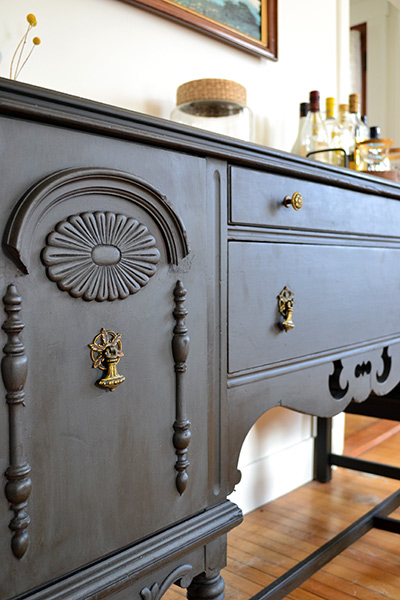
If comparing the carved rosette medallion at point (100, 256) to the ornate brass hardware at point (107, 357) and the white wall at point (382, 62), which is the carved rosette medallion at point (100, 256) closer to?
Answer: the ornate brass hardware at point (107, 357)

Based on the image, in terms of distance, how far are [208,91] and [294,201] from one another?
45 cm

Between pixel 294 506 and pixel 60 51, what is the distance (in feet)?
4.49

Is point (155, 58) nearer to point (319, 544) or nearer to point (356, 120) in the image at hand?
point (356, 120)

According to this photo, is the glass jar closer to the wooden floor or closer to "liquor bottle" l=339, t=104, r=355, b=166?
"liquor bottle" l=339, t=104, r=355, b=166

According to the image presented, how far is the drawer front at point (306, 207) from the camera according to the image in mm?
773

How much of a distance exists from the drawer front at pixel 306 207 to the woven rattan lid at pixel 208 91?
0.38m

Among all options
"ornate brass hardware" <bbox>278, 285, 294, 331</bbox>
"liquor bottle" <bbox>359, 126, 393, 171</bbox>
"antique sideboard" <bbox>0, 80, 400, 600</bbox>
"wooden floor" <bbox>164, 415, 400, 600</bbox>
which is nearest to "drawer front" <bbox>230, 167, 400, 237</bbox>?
"antique sideboard" <bbox>0, 80, 400, 600</bbox>

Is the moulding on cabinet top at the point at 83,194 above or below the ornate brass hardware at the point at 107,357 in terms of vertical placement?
above

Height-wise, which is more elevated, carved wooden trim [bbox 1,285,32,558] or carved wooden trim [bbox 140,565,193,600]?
carved wooden trim [bbox 1,285,32,558]

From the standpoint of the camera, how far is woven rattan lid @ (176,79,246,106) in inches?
45.4

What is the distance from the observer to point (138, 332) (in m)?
0.62

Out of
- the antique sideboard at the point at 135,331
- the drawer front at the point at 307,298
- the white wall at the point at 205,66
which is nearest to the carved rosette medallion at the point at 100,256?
the antique sideboard at the point at 135,331

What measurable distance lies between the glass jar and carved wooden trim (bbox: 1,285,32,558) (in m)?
0.81

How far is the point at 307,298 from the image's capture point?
90cm
